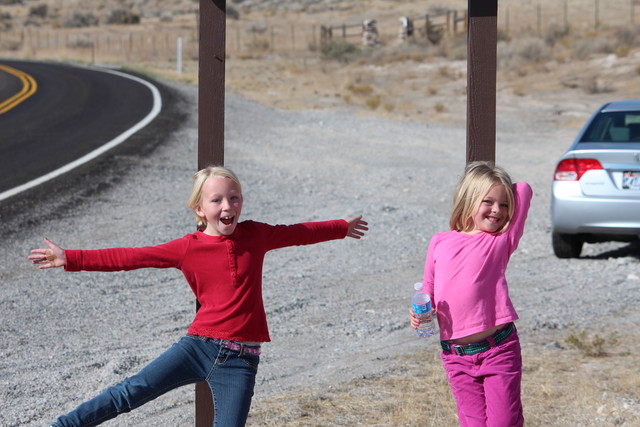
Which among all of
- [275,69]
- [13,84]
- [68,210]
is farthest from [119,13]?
[68,210]

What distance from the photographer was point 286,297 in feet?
24.6

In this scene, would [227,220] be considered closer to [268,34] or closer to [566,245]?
[566,245]

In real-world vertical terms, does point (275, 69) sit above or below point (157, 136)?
above

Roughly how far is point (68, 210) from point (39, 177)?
1.94 m

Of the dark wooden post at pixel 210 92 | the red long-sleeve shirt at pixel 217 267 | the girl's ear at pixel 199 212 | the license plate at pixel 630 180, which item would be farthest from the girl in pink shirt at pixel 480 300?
the license plate at pixel 630 180

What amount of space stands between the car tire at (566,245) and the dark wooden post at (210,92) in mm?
5566

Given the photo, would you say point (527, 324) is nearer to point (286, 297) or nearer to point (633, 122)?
point (286, 297)

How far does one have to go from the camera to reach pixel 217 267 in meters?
3.55

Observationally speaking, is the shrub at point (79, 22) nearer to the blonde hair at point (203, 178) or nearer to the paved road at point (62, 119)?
the paved road at point (62, 119)

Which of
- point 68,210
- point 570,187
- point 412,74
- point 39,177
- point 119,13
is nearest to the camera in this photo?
point 570,187

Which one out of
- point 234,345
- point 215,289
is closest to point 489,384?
point 234,345

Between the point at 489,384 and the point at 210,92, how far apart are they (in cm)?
164

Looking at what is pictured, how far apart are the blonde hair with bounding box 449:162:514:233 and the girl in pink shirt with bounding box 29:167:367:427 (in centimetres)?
70

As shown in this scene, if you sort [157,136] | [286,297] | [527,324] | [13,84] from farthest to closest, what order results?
[13,84], [157,136], [286,297], [527,324]
